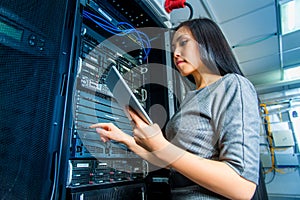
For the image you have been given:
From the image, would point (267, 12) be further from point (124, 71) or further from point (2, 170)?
point (2, 170)

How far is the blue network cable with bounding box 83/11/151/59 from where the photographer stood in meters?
0.72

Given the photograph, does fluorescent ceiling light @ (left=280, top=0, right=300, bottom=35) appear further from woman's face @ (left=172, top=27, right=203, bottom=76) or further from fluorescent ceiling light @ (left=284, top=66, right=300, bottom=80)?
woman's face @ (left=172, top=27, right=203, bottom=76)

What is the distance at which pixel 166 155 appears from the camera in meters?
0.43

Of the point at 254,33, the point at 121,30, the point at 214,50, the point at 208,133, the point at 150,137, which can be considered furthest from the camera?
the point at 254,33

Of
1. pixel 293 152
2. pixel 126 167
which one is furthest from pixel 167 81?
pixel 293 152

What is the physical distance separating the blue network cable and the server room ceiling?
33cm

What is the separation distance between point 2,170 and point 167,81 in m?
0.75

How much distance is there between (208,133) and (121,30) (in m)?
0.58

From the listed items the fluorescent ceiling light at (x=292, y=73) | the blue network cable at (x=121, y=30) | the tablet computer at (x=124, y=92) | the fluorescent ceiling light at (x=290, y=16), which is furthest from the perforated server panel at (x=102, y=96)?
the fluorescent ceiling light at (x=292, y=73)

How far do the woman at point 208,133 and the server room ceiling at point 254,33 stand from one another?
2.13 feet

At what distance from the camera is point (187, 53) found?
687 millimetres

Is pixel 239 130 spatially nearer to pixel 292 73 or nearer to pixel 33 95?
pixel 33 95

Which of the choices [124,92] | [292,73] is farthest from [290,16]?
[124,92]

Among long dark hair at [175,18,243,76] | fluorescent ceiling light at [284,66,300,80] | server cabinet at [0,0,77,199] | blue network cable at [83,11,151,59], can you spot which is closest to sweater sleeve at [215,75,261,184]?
long dark hair at [175,18,243,76]
